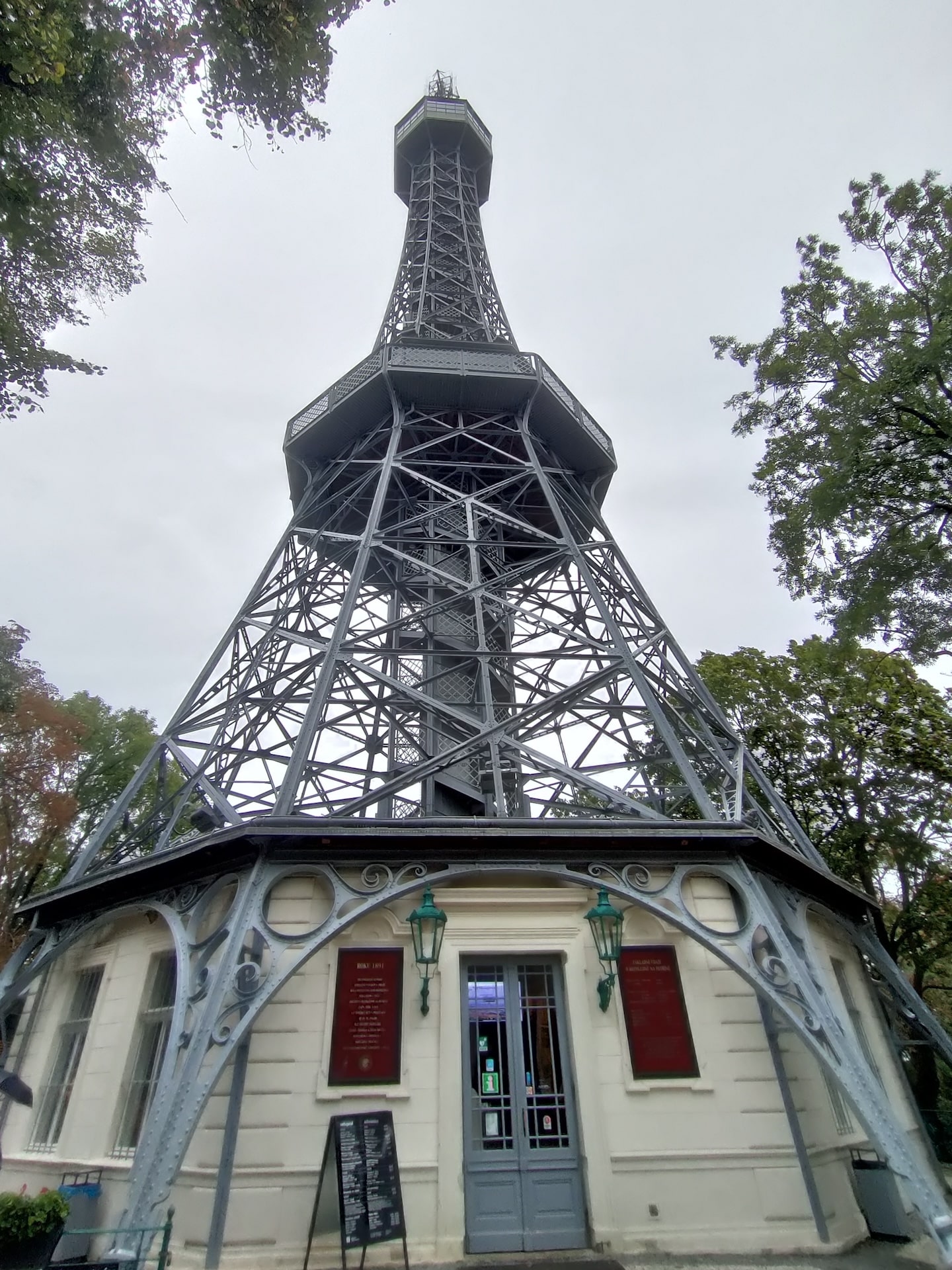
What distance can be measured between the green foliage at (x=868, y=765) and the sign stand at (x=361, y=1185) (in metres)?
15.6

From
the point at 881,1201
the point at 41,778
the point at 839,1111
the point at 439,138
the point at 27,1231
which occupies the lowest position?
the point at 881,1201

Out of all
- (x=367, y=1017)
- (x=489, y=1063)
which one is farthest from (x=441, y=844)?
(x=489, y=1063)

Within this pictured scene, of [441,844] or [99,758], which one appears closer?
[441,844]

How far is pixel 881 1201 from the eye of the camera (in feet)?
25.0

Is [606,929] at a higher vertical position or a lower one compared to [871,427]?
lower

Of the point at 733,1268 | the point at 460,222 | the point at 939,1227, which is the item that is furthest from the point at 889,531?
the point at 460,222

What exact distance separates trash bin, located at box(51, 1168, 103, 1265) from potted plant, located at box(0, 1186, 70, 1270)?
61.6 inches

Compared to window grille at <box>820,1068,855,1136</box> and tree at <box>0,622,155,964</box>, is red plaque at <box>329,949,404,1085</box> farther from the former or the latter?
tree at <box>0,622,155,964</box>

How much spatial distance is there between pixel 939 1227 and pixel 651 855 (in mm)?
3675

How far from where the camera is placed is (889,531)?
11938 millimetres

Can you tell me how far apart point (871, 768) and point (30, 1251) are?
19.9 metres

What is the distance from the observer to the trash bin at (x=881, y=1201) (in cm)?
745

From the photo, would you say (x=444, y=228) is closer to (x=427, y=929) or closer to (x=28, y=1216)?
(x=427, y=929)

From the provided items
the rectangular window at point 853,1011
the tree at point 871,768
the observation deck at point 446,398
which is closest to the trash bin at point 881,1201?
the rectangular window at point 853,1011
